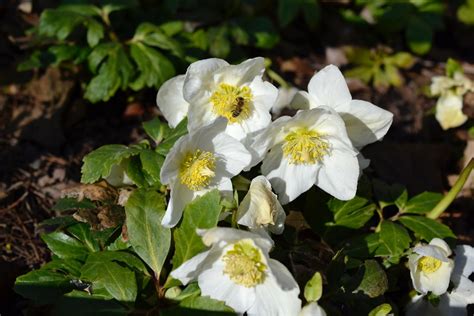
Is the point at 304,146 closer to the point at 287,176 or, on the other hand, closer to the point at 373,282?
the point at 287,176

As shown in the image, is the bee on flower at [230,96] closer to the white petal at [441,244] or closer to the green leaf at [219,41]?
the white petal at [441,244]

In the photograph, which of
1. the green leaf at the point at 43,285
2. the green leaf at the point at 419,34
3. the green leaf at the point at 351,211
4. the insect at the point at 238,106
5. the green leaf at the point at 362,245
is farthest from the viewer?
the green leaf at the point at 419,34

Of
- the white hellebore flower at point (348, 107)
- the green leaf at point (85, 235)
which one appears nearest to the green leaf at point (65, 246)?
the green leaf at point (85, 235)

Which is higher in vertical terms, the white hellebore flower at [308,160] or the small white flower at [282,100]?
the white hellebore flower at [308,160]

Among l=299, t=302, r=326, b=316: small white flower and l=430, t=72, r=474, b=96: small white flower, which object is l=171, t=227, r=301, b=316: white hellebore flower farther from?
l=430, t=72, r=474, b=96: small white flower

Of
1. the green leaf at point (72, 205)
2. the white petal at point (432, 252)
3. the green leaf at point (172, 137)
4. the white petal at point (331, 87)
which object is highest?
the white petal at point (331, 87)

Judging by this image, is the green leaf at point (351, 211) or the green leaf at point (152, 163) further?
the green leaf at point (351, 211)

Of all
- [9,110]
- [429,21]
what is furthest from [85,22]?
[429,21]
